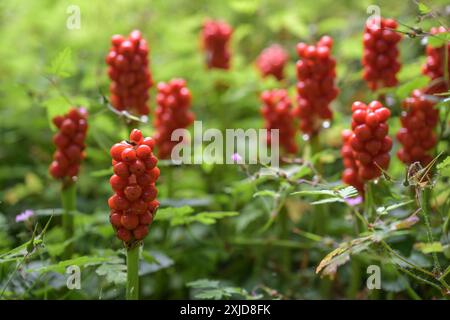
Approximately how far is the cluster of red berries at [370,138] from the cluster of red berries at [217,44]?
58.2 inches

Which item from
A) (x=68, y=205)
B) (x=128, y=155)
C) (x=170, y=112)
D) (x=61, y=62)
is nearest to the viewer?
(x=128, y=155)

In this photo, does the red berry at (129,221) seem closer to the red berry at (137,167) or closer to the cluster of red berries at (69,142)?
the red berry at (137,167)

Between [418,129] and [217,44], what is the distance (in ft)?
4.81

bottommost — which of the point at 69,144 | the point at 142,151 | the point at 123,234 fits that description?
the point at 123,234

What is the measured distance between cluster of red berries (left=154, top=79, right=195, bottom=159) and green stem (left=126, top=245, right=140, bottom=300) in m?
0.82

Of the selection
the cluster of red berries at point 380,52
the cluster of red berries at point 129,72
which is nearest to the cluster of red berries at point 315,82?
the cluster of red berries at point 380,52

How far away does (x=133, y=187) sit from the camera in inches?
64.1

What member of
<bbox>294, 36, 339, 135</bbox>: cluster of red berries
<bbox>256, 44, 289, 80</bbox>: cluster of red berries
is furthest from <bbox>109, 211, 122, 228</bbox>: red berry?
<bbox>256, 44, 289, 80</bbox>: cluster of red berries

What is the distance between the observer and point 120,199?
65.1 inches

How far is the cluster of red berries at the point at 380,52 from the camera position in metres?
2.18

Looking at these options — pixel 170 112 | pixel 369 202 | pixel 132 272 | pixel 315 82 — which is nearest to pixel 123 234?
pixel 132 272

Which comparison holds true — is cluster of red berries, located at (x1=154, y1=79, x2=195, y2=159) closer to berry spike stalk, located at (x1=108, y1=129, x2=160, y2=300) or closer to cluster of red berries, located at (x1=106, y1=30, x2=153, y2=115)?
cluster of red berries, located at (x1=106, y1=30, x2=153, y2=115)

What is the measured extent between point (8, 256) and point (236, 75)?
1.65m

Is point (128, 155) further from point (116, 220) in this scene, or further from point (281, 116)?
point (281, 116)
